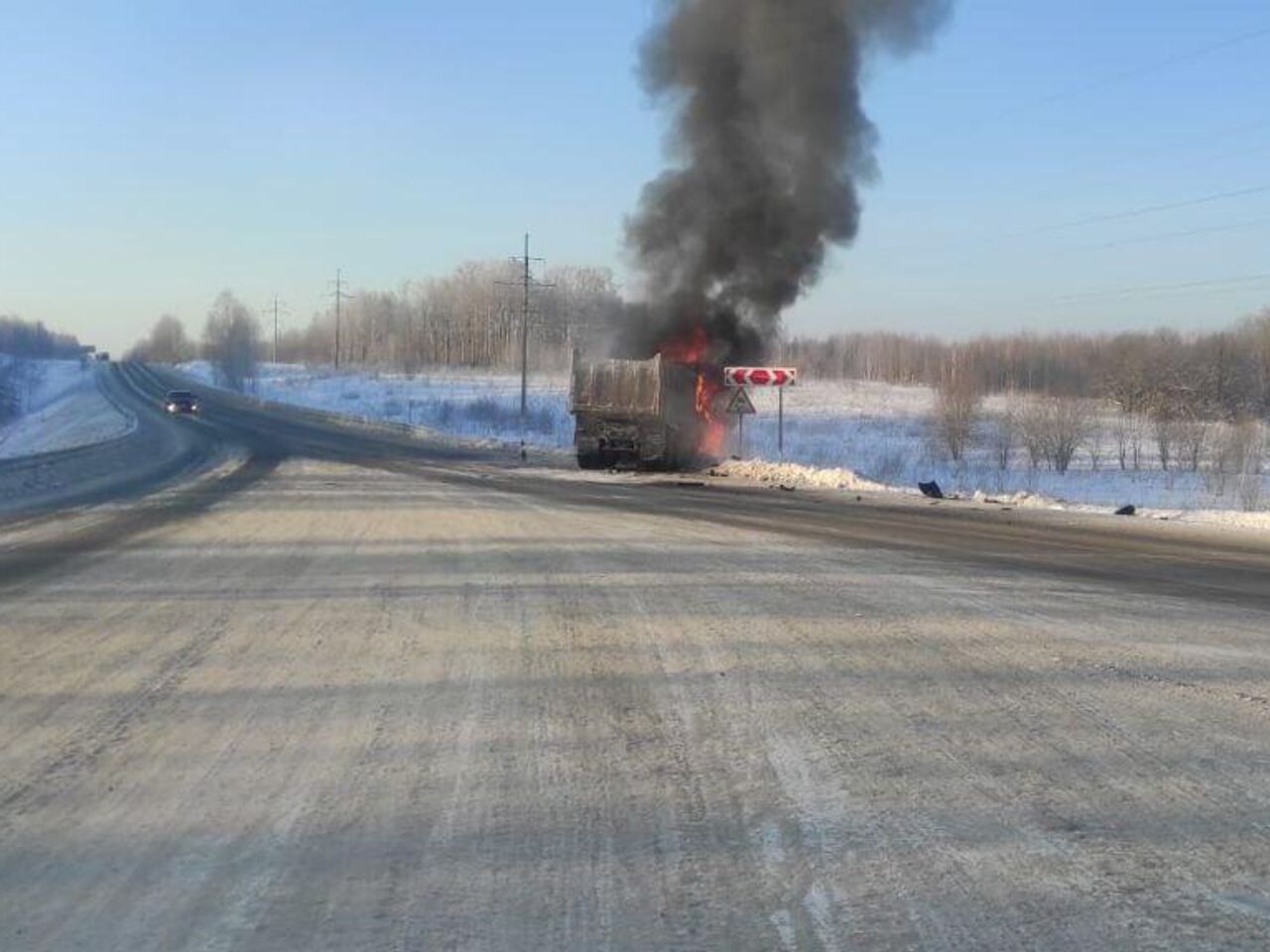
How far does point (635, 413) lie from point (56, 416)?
43758 millimetres

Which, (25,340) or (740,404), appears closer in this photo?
(740,404)

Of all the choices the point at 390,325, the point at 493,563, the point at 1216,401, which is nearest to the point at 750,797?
the point at 493,563

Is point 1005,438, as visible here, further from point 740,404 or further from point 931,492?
point 931,492

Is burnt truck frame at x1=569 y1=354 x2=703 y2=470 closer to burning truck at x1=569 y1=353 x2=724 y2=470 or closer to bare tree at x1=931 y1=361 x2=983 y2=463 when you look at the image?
burning truck at x1=569 y1=353 x2=724 y2=470

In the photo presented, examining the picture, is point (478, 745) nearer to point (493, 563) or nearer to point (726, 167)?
point (493, 563)

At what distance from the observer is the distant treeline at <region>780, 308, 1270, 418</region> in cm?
5259

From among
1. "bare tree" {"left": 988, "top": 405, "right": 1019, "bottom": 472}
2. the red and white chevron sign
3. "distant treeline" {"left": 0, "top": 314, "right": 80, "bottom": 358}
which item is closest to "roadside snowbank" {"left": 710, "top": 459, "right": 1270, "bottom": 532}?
the red and white chevron sign

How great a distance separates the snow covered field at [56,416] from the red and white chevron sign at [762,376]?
15.7 meters

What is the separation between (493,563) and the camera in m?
10.2

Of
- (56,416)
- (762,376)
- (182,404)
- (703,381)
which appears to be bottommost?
(56,416)

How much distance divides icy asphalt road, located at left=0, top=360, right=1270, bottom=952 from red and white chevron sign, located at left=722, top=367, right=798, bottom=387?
47.7ft

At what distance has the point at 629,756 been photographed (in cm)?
466

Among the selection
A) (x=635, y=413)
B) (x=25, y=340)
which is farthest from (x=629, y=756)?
(x=25, y=340)

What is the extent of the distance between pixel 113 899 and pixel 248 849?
45 centimetres
